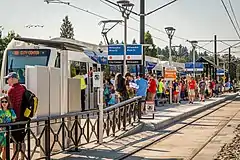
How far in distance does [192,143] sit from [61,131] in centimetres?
552

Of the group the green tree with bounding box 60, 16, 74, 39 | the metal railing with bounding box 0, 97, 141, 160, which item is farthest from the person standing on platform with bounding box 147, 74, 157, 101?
the green tree with bounding box 60, 16, 74, 39

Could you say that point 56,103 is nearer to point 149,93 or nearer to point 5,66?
point 5,66

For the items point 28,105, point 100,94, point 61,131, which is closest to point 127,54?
point 100,94

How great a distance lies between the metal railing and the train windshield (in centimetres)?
727

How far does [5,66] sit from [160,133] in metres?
8.32

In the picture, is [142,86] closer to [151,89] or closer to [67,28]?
[151,89]

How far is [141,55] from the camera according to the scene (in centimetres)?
2522

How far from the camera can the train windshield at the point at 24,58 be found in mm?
23547

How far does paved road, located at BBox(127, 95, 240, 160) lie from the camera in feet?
46.5

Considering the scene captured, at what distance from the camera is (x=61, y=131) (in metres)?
13.0

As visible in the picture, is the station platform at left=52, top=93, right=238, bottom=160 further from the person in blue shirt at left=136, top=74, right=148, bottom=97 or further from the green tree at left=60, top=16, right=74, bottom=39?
the green tree at left=60, top=16, right=74, bottom=39

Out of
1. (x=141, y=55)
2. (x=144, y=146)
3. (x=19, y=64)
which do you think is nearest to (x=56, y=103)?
(x=144, y=146)

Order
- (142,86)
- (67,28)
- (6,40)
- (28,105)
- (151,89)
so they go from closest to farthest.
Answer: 1. (28,105)
2. (142,86)
3. (151,89)
4. (6,40)
5. (67,28)

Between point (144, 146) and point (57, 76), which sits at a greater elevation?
point (57, 76)
